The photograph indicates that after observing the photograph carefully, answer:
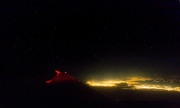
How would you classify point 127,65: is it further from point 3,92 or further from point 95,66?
point 3,92

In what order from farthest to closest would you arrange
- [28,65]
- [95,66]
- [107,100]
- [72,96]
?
[95,66] → [28,65] → [107,100] → [72,96]

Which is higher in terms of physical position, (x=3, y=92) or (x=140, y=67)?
(x=140, y=67)

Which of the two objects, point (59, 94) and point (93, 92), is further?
point (93, 92)

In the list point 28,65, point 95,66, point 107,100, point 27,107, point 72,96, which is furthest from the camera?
point 95,66

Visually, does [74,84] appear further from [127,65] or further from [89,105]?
[127,65]

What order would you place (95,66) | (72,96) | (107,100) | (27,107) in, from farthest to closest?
(95,66) < (107,100) < (72,96) < (27,107)

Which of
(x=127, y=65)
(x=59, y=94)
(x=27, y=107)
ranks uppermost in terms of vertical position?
(x=127, y=65)

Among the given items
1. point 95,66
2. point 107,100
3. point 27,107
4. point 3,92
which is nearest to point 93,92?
point 107,100

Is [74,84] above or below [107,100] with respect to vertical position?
above

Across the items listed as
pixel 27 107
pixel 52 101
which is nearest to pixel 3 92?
pixel 27 107
